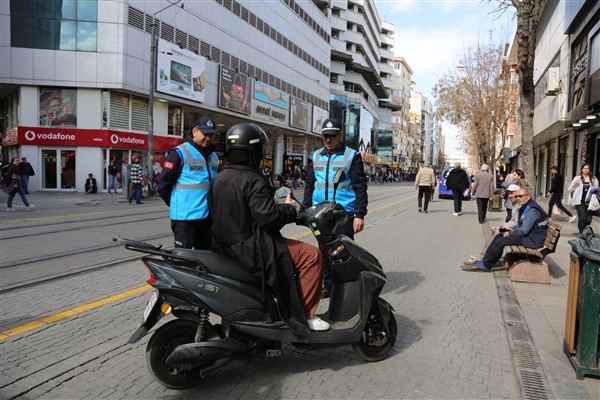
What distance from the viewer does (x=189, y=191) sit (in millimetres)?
4434

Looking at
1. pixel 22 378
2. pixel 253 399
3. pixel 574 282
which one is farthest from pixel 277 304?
pixel 574 282

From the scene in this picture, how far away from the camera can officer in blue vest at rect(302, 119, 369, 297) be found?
514 cm

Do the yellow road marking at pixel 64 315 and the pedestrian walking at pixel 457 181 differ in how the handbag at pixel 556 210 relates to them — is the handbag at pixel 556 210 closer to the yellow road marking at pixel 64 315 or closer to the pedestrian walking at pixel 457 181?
the pedestrian walking at pixel 457 181

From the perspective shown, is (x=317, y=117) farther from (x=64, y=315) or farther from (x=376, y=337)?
(x=376, y=337)

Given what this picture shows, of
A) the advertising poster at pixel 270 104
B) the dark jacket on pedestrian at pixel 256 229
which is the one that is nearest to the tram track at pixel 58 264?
the dark jacket on pedestrian at pixel 256 229

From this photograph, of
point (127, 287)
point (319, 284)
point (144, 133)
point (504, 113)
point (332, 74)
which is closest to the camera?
point (319, 284)

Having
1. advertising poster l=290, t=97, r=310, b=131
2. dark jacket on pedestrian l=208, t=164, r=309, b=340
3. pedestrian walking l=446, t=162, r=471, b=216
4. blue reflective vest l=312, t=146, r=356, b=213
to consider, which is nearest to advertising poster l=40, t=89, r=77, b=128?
pedestrian walking l=446, t=162, r=471, b=216

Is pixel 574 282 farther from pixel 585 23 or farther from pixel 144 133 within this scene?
pixel 144 133

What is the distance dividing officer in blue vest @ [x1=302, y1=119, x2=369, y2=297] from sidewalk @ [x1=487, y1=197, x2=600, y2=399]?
6.61 feet

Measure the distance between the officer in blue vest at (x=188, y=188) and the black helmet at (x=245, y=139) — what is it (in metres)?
1.13

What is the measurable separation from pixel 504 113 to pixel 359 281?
34.1m

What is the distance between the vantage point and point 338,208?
363 cm

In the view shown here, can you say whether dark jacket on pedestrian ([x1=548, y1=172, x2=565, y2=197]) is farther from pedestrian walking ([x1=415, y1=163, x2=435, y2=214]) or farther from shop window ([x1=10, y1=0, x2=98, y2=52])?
shop window ([x1=10, y1=0, x2=98, y2=52])

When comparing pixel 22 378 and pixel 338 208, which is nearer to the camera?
pixel 22 378
